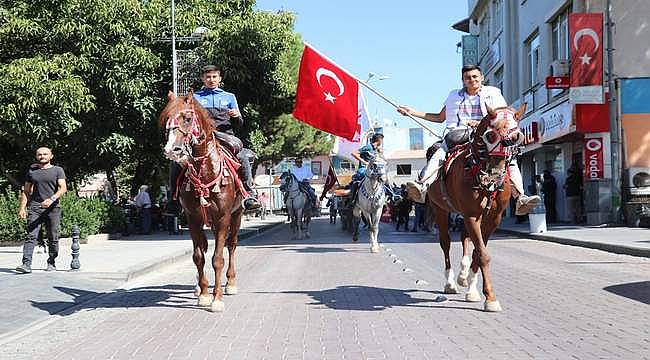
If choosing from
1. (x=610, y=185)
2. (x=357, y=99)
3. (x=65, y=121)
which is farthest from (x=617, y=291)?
(x=65, y=121)

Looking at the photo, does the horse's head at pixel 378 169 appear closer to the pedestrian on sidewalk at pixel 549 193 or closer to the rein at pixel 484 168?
the rein at pixel 484 168

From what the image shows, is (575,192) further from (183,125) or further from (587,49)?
(183,125)

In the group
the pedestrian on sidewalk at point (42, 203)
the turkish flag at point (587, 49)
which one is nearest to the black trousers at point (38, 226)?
the pedestrian on sidewalk at point (42, 203)

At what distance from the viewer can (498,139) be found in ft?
24.7

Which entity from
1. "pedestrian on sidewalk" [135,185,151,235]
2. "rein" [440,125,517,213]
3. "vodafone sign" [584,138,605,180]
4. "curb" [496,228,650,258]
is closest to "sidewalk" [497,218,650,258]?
"curb" [496,228,650,258]

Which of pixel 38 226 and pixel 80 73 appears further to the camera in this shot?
pixel 80 73

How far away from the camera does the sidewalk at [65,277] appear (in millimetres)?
8797

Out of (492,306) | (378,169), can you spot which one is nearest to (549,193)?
(378,169)

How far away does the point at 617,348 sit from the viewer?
20.3 feet

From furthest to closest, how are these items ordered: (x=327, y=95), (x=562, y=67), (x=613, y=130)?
(x=562, y=67)
(x=613, y=130)
(x=327, y=95)

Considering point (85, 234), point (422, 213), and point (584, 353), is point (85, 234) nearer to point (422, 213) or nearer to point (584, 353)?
point (422, 213)

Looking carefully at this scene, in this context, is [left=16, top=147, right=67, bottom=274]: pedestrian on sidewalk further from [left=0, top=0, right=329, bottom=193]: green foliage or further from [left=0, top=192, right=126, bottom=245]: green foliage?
[left=0, top=0, right=329, bottom=193]: green foliage

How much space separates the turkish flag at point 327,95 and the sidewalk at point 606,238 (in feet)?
20.4

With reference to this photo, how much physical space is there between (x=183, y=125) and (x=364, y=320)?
9.22 ft
